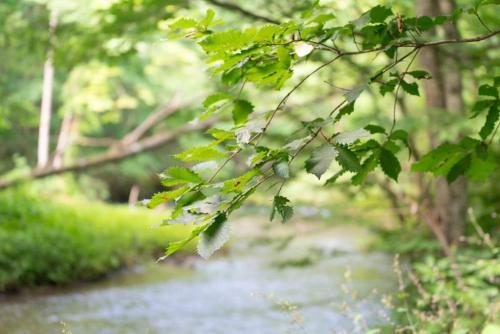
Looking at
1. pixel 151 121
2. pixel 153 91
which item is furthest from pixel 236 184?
pixel 153 91

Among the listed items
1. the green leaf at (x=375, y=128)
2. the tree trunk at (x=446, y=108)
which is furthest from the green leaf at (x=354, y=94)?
the tree trunk at (x=446, y=108)

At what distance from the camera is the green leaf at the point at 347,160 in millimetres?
1121

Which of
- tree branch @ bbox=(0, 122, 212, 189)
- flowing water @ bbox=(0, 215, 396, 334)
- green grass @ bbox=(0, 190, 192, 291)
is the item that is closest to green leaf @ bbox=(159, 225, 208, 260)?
flowing water @ bbox=(0, 215, 396, 334)

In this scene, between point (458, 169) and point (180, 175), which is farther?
point (458, 169)

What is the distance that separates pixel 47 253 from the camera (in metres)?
6.52

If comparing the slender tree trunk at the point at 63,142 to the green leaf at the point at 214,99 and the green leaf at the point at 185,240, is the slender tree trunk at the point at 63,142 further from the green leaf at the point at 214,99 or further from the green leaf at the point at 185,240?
the green leaf at the point at 185,240

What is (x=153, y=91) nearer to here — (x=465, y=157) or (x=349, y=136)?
(x=465, y=157)

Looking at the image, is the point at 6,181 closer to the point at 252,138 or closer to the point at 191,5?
the point at 191,5

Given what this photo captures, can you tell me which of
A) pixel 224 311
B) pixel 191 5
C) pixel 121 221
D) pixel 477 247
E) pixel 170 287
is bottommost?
pixel 121 221

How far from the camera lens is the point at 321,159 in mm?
1091

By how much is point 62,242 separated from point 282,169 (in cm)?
614

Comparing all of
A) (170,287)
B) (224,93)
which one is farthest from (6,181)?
(224,93)

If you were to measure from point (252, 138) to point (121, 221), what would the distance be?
26.9 feet

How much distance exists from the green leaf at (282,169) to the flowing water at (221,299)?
150cm
